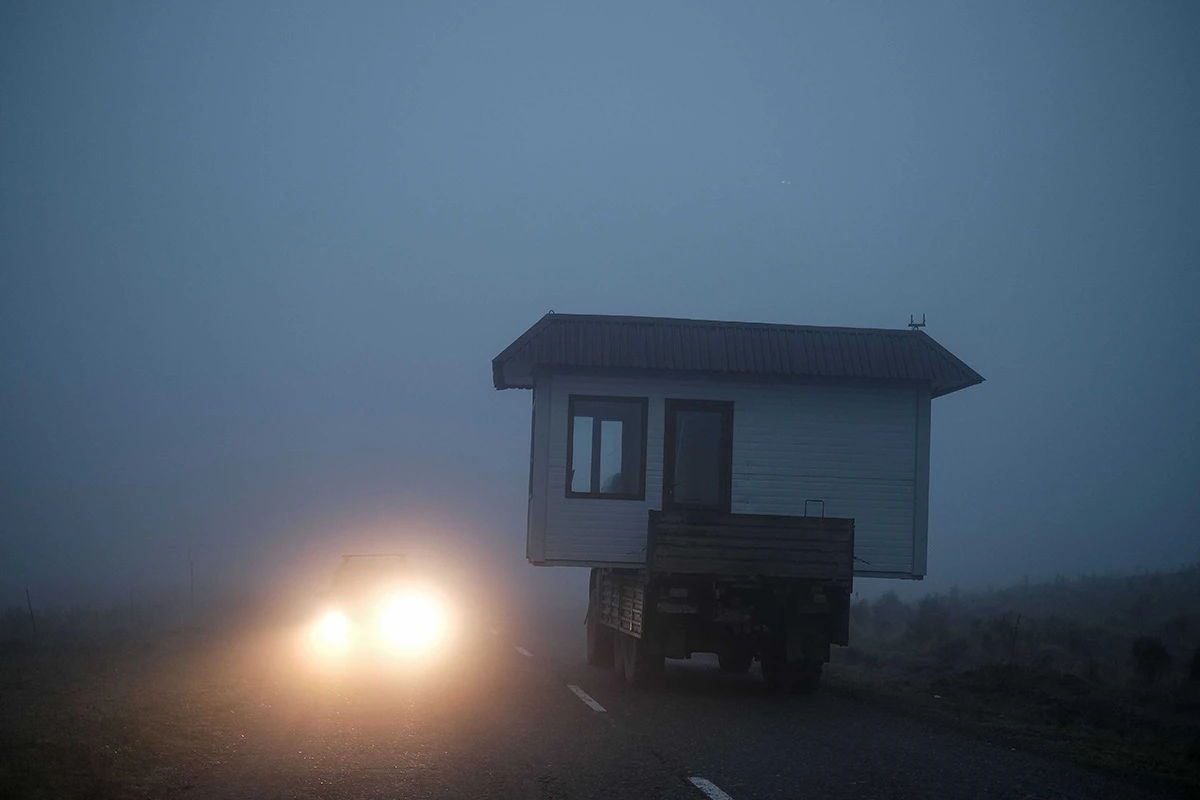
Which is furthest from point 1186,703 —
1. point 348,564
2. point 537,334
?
point 348,564

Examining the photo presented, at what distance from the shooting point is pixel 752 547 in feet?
Answer: 44.2

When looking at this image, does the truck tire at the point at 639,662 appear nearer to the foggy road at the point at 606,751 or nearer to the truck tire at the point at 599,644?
the foggy road at the point at 606,751

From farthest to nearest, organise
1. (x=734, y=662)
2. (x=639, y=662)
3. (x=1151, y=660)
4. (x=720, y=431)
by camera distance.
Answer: (x=1151, y=660) → (x=720, y=431) → (x=734, y=662) → (x=639, y=662)

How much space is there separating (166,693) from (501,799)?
776 centimetres

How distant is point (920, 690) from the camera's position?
1588 centimetres

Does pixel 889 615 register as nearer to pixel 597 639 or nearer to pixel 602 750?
pixel 597 639

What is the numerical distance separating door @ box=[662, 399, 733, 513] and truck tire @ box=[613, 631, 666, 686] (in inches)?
84.6

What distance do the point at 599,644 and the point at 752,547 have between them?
16.5ft

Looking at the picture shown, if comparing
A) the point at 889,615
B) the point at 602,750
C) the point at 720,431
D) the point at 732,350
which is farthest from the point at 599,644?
the point at 889,615

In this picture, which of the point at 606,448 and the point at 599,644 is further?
the point at 599,644

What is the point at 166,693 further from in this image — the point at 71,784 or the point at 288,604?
the point at 288,604

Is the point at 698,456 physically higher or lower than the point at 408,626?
higher

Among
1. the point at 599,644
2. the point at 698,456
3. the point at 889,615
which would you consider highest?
the point at 698,456

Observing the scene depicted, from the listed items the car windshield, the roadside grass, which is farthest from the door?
the car windshield
